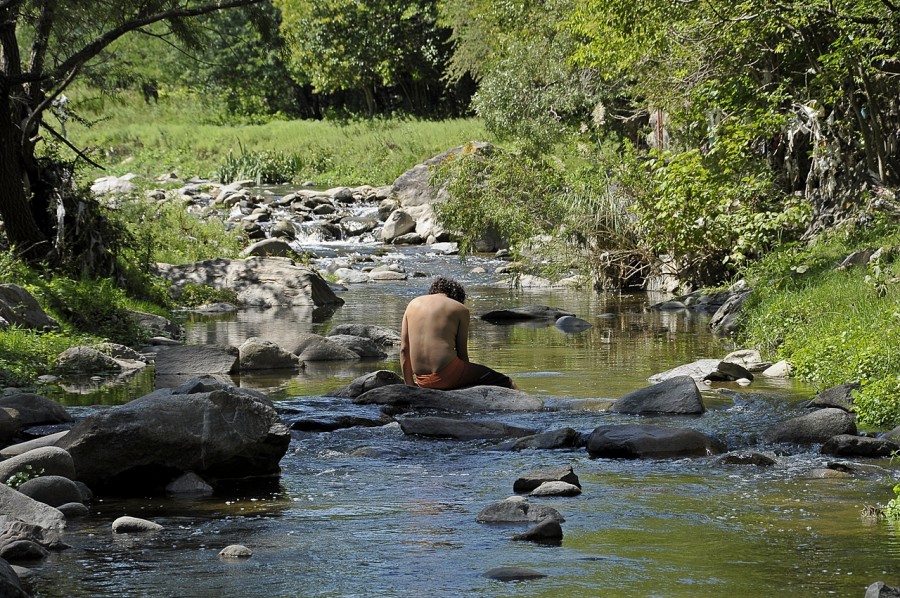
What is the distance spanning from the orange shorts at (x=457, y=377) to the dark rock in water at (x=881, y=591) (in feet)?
19.9

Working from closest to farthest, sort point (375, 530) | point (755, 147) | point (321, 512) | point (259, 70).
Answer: point (375, 530) → point (321, 512) → point (755, 147) → point (259, 70)

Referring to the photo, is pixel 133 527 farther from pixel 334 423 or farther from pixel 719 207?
pixel 719 207

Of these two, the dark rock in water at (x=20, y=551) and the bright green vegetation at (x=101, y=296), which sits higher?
the bright green vegetation at (x=101, y=296)

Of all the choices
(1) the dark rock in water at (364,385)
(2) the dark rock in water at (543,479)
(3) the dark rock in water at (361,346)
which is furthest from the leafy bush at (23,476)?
(3) the dark rock in water at (361,346)

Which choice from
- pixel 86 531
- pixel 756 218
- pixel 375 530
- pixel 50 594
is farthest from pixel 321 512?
pixel 756 218

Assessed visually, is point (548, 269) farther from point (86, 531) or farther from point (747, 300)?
point (86, 531)

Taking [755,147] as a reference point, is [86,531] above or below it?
below

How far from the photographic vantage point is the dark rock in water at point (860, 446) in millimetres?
7887

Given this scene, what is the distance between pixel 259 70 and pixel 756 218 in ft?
139

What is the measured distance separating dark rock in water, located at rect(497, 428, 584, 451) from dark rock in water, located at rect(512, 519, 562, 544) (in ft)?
8.19

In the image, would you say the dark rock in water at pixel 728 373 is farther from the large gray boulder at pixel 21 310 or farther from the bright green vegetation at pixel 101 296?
the large gray boulder at pixel 21 310

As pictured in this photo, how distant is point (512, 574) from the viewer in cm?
520

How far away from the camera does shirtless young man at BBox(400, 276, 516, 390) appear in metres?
10.4

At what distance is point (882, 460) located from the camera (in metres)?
7.73
